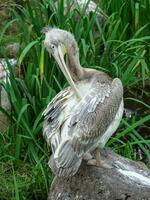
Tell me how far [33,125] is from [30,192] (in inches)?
29.8

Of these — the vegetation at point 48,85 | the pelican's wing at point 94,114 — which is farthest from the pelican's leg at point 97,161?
the vegetation at point 48,85

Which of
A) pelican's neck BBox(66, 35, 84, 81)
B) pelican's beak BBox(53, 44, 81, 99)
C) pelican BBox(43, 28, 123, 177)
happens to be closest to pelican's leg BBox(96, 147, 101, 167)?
pelican BBox(43, 28, 123, 177)

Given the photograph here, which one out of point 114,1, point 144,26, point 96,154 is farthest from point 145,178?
point 114,1

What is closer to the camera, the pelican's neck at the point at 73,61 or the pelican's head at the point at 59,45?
the pelican's head at the point at 59,45

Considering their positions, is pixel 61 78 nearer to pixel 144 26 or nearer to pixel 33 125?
pixel 33 125

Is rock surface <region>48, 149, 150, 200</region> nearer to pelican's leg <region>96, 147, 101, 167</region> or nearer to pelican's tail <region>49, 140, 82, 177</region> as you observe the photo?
pelican's leg <region>96, 147, 101, 167</region>

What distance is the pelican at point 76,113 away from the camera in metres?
4.64

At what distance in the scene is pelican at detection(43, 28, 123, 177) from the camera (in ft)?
15.2

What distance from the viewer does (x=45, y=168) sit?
5805mm

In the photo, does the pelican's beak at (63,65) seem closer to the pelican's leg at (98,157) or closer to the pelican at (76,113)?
the pelican at (76,113)

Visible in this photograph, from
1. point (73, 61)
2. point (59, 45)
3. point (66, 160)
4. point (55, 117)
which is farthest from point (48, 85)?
point (66, 160)

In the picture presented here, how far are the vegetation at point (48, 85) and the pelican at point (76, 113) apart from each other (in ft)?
→ 2.55

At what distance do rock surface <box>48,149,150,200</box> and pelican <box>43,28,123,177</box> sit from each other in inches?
5.8

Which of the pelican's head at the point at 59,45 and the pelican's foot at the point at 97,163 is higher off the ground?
the pelican's head at the point at 59,45
